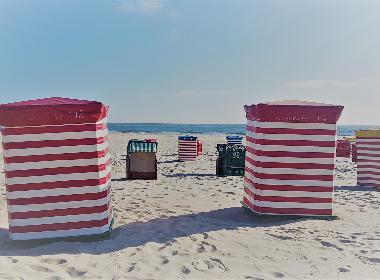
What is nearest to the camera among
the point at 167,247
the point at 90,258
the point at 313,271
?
the point at 313,271

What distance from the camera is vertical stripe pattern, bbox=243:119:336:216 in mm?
6809

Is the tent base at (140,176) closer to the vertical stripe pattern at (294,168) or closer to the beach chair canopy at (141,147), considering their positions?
the beach chair canopy at (141,147)

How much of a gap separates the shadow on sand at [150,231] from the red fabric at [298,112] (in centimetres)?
174

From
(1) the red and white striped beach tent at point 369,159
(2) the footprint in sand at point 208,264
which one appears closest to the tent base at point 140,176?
(1) the red and white striped beach tent at point 369,159

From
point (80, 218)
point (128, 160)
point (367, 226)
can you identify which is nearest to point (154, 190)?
point (128, 160)

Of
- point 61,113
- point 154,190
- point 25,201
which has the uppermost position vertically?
point 61,113

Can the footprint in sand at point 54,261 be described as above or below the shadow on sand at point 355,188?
above

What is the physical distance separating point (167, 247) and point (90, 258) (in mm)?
1018

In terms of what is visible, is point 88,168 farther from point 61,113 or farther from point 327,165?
point 327,165

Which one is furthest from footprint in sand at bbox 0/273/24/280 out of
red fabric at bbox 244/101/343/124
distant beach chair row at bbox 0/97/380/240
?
red fabric at bbox 244/101/343/124

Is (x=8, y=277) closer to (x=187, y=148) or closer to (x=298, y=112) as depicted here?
(x=298, y=112)

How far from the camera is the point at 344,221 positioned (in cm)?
672

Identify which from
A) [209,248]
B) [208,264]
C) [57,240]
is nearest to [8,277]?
[57,240]

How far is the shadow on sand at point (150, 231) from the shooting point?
5.21 meters
